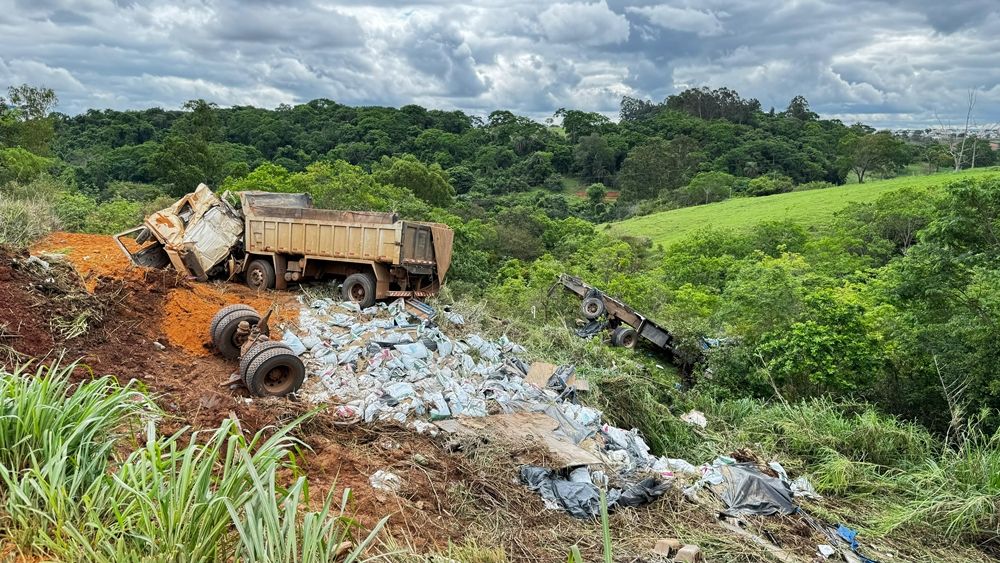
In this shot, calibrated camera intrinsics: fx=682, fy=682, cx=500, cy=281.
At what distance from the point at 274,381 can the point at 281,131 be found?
74390 mm

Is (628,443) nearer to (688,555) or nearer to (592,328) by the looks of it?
(688,555)

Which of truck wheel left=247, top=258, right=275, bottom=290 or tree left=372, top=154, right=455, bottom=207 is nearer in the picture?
truck wheel left=247, top=258, right=275, bottom=290

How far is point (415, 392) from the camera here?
7.71 m

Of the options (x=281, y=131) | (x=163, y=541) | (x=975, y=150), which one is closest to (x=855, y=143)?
(x=975, y=150)

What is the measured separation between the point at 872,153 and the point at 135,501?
237 ft

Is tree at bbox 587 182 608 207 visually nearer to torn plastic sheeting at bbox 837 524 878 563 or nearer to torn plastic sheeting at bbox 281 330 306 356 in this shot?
torn plastic sheeting at bbox 281 330 306 356

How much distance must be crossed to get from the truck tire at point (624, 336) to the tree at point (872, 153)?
56818mm

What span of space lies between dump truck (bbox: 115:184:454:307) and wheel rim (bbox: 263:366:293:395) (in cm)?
364

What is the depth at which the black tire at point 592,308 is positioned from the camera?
54.8 ft

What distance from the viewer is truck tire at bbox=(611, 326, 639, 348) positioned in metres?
16.2

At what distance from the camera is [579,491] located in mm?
6094

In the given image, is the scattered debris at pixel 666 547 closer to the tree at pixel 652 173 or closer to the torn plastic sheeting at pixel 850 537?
the torn plastic sheeting at pixel 850 537

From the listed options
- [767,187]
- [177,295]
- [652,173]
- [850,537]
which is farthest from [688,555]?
[652,173]

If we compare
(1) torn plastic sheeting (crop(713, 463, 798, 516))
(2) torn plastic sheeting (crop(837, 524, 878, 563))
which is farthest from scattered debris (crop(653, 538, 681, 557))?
(2) torn plastic sheeting (crop(837, 524, 878, 563))
